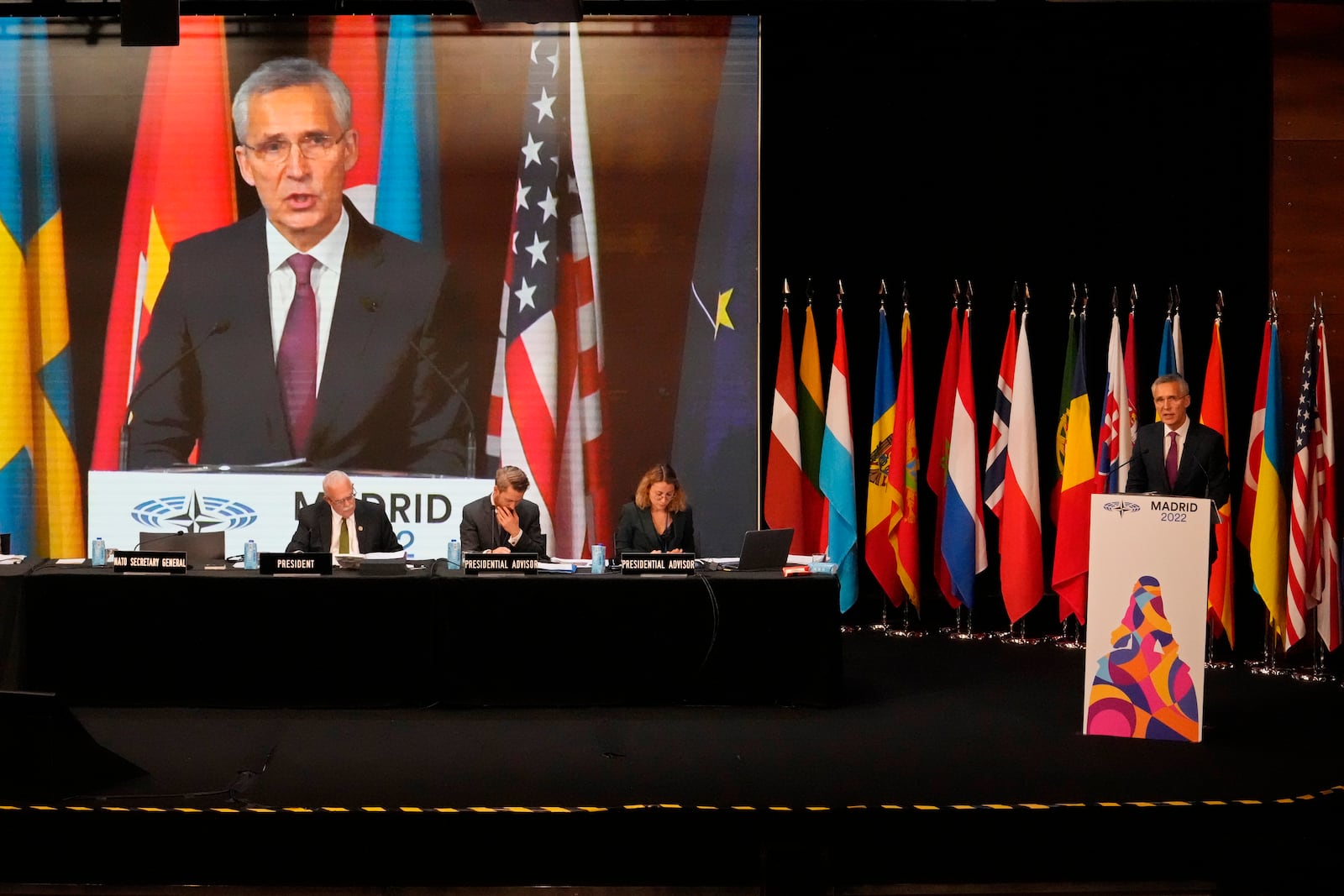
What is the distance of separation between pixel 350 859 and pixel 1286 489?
483 centimetres

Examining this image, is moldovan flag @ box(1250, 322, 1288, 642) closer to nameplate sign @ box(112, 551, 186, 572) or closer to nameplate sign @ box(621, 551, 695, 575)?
nameplate sign @ box(621, 551, 695, 575)

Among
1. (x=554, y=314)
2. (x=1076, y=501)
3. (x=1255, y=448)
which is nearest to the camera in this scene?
(x=1255, y=448)

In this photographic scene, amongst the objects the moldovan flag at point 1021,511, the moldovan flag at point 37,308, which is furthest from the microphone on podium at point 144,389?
the moldovan flag at point 1021,511

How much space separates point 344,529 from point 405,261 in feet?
6.37

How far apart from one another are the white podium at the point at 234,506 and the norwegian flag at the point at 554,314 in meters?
0.43

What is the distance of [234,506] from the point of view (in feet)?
22.2

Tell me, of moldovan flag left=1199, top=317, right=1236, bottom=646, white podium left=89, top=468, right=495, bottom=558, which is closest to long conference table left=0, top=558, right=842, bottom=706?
white podium left=89, top=468, right=495, bottom=558

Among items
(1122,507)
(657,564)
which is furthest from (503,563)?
(1122,507)

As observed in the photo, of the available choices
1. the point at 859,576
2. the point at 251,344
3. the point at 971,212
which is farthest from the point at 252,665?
the point at 971,212

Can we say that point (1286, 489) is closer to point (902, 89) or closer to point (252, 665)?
point (902, 89)

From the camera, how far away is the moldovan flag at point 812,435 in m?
6.72

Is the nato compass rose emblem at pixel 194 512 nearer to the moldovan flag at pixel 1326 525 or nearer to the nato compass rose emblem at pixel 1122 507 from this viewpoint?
the nato compass rose emblem at pixel 1122 507

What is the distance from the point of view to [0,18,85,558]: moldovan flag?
6781 millimetres

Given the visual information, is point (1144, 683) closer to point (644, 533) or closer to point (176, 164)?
point (644, 533)
